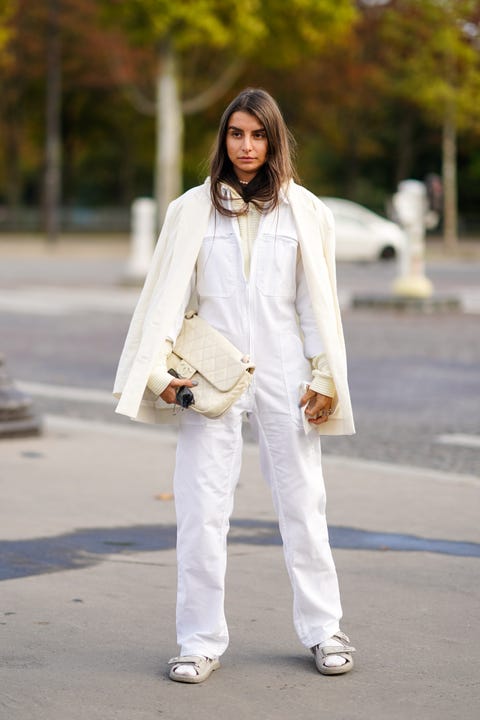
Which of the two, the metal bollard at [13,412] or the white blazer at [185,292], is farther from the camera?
the metal bollard at [13,412]

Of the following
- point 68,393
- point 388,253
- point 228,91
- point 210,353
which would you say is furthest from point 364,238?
point 210,353

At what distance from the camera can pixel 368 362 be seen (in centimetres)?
1334

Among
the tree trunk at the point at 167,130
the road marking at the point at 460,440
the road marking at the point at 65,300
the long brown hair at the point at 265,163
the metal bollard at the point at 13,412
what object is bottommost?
the road marking at the point at 460,440

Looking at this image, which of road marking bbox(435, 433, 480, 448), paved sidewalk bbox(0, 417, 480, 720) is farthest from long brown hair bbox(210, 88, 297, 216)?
road marking bbox(435, 433, 480, 448)

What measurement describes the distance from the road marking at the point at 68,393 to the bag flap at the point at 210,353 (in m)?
6.48

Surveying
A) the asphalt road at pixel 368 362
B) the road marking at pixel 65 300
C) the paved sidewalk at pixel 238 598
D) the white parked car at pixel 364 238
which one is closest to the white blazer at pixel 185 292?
the paved sidewalk at pixel 238 598

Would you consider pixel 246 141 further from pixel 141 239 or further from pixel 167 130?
pixel 167 130

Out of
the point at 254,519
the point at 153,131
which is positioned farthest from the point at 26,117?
the point at 254,519

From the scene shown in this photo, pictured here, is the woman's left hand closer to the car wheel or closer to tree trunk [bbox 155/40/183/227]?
tree trunk [bbox 155/40/183/227]

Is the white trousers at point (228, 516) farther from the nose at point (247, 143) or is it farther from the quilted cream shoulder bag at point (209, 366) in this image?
the nose at point (247, 143)

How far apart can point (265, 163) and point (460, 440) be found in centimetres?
499

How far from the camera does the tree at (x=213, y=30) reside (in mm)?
28109

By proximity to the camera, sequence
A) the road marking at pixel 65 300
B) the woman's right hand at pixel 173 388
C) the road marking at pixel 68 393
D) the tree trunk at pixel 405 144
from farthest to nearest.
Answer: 1. the tree trunk at pixel 405 144
2. the road marking at pixel 65 300
3. the road marking at pixel 68 393
4. the woman's right hand at pixel 173 388

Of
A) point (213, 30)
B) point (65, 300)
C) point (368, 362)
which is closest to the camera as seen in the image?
point (368, 362)
